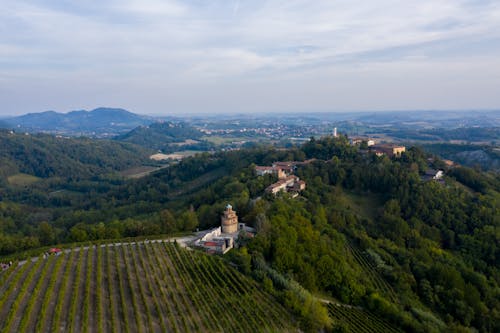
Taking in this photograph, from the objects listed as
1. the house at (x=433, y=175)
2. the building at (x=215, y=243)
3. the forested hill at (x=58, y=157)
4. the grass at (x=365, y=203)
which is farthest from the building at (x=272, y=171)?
the forested hill at (x=58, y=157)

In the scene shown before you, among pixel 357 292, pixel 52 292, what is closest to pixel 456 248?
pixel 357 292

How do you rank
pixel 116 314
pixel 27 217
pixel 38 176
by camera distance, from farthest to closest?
1. pixel 38 176
2. pixel 27 217
3. pixel 116 314

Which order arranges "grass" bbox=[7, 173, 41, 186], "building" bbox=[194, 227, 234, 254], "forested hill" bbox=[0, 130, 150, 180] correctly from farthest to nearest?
"forested hill" bbox=[0, 130, 150, 180] < "grass" bbox=[7, 173, 41, 186] < "building" bbox=[194, 227, 234, 254]

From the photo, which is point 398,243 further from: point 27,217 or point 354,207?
point 27,217

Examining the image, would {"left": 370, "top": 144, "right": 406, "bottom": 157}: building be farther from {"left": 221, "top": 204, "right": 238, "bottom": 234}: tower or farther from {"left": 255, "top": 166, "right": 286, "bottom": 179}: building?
{"left": 221, "top": 204, "right": 238, "bottom": 234}: tower

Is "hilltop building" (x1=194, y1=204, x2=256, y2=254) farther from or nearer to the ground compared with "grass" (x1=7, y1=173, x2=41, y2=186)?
farther from the ground

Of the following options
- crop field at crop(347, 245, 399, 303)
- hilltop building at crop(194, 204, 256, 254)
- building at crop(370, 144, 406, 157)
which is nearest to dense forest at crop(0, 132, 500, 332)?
crop field at crop(347, 245, 399, 303)

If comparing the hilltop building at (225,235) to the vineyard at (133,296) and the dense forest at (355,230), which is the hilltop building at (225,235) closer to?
the dense forest at (355,230)
